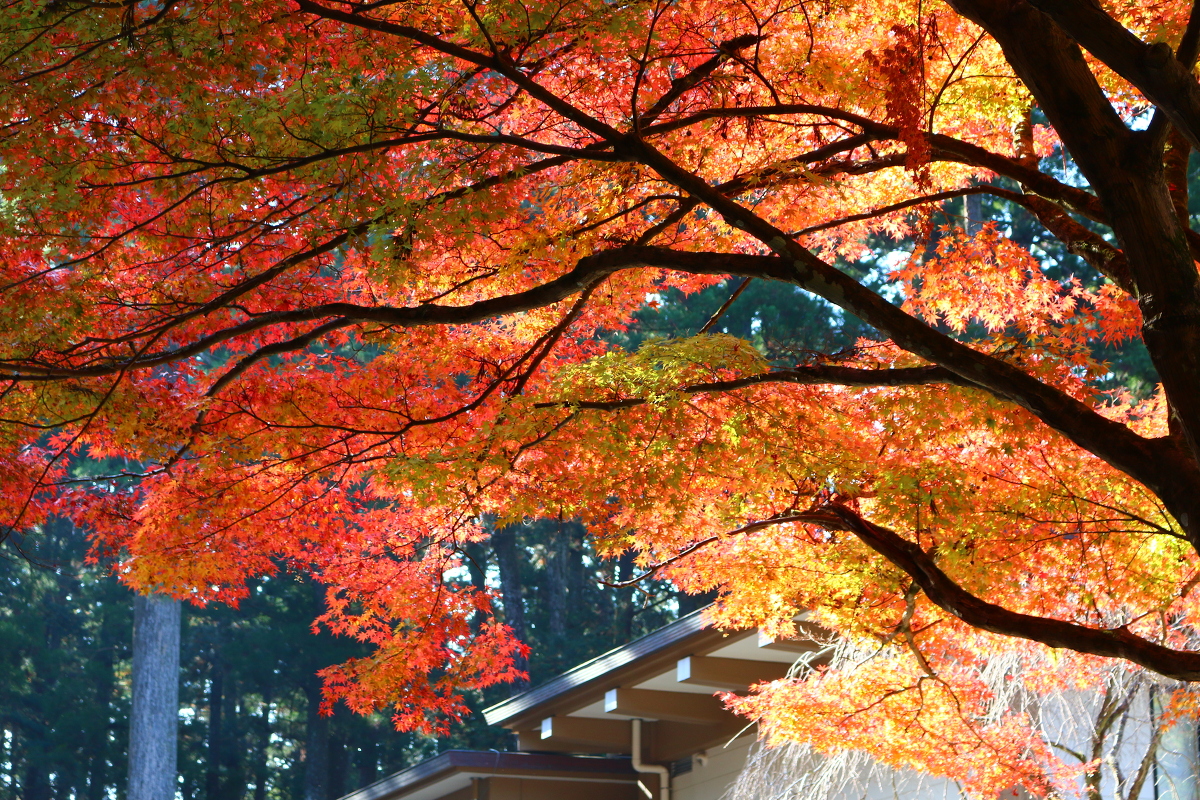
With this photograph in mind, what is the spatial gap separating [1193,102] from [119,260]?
16.4ft

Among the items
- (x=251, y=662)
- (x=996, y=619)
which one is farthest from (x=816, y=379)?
(x=251, y=662)

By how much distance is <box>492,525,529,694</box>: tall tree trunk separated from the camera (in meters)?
24.2

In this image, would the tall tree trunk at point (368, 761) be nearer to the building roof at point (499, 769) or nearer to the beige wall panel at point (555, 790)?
the building roof at point (499, 769)

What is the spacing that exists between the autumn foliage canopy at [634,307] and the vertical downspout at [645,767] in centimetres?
418

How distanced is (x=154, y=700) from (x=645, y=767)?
1263 centimetres

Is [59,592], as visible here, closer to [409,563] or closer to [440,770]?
[440,770]

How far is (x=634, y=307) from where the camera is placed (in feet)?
22.3

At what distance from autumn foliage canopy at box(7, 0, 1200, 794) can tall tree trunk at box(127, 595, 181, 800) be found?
46.1 ft

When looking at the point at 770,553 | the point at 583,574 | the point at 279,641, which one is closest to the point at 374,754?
the point at 279,641

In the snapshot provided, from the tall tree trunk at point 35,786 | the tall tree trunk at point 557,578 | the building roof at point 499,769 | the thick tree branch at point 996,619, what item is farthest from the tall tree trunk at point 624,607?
the thick tree branch at point 996,619

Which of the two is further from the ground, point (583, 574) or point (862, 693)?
point (583, 574)

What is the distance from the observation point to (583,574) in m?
26.8

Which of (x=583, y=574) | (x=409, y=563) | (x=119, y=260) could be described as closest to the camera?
(x=119, y=260)

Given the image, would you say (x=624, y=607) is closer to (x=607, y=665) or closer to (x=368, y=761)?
(x=368, y=761)
